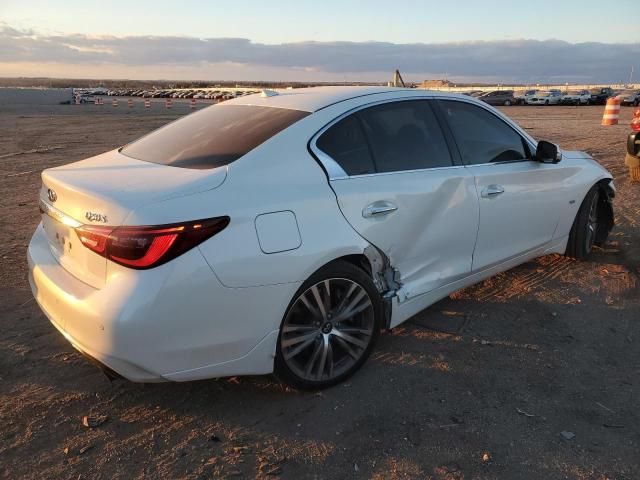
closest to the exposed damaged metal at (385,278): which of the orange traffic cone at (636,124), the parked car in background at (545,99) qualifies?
the orange traffic cone at (636,124)

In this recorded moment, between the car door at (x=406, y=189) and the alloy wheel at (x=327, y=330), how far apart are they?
0.35m

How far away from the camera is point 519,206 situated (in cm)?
425

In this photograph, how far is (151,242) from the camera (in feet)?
7.98

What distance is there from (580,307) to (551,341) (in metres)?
0.72

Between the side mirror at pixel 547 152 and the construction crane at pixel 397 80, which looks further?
the construction crane at pixel 397 80

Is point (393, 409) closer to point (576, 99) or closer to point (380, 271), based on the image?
point (380, 271)

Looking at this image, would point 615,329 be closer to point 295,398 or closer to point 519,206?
point 519,206

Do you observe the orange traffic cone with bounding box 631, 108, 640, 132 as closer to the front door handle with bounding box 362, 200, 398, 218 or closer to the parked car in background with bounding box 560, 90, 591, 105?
the front door handle with bounding box 362, 200, 398, 218

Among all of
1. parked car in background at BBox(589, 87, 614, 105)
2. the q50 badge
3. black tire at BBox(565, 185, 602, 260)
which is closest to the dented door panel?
the q50 badge

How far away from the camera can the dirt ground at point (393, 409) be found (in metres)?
2.59

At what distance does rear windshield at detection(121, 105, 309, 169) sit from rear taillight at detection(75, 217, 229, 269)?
534 mm

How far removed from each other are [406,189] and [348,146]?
461 mm

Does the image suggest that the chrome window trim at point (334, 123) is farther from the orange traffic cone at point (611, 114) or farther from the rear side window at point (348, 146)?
the orange traffic cone at point (611, 114)

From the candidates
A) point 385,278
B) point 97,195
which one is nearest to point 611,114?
point 385,278
